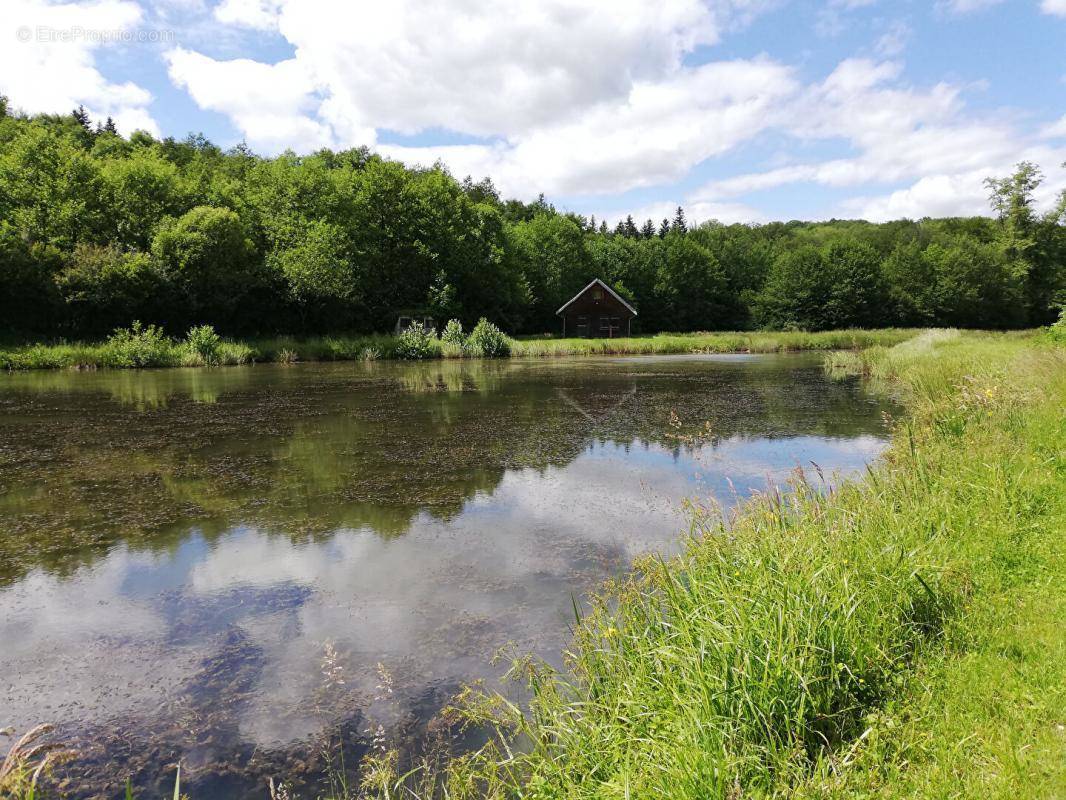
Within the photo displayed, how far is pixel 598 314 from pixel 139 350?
93.3 feet

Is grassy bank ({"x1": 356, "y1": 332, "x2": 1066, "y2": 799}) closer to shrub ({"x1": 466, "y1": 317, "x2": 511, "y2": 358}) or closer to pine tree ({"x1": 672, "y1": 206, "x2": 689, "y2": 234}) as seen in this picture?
shrub ({"x1": 466, "y1": 317, "x2": 511, "y2": 358})

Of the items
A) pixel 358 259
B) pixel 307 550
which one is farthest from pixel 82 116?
pixel 307 550

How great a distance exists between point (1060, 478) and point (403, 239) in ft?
127

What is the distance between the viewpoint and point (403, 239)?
40.5 meters

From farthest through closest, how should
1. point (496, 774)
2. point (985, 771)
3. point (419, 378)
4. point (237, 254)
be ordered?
point (237, 254) < point (419, 378) < point (496, 774) < point (985, 771)

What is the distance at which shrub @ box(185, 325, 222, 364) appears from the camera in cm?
2708

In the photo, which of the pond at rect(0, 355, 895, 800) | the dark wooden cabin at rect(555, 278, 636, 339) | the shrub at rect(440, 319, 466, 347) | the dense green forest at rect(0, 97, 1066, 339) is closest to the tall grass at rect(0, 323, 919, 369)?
the shrub at rect(440, 319, 466, 347)

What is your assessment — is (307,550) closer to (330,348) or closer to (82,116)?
(330,348)

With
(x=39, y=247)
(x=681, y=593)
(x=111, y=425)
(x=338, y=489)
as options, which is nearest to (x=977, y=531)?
(x=681, y=593)

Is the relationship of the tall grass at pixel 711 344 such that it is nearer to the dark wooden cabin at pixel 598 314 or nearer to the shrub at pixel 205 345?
the dark wooden cabin at pixel 598 314

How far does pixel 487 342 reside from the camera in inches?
1294

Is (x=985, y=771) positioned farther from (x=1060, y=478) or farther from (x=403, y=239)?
(x=403, y=239)

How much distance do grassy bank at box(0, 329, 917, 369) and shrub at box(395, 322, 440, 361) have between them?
0.06 m

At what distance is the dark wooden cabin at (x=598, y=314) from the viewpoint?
44.7m
